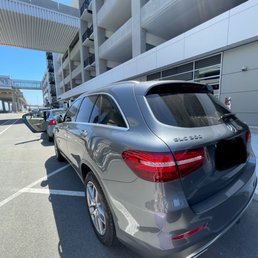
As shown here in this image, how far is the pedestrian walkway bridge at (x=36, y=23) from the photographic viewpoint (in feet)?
59.9

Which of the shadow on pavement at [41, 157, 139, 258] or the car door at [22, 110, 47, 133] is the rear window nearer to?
the shadow on pavement at [41, 157, 139, 258]

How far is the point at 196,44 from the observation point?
7977 mm

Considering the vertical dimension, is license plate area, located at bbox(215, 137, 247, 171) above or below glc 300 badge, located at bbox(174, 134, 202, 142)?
below

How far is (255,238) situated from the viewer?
81.5 inches

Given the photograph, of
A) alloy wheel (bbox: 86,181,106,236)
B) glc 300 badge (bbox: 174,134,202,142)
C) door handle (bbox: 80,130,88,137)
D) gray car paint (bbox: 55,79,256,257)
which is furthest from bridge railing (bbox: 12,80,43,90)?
glc 300 badge (bbox: 174,134,202,142)

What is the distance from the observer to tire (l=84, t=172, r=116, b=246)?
6.28 ft

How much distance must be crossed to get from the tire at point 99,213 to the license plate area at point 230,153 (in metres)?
1.26

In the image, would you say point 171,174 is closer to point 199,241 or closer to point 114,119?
point 199,241

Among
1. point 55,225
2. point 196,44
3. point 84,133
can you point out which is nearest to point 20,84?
point 196,44

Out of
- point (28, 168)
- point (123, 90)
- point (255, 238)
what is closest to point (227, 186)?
point (255, 238)

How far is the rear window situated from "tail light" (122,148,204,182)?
1.07ft

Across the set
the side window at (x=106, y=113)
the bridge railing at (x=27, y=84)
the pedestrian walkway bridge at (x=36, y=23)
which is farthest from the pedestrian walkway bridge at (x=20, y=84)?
the side window at (x=106, y=113)

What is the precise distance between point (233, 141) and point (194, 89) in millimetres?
761

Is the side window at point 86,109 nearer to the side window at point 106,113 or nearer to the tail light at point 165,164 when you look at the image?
the side window at point 106,113
